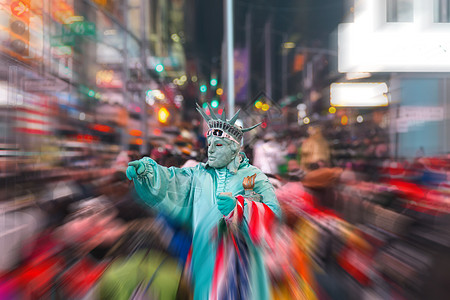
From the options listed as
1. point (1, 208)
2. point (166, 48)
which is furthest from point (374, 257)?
point (166, 48)

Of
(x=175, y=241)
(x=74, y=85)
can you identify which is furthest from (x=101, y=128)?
(x=175, y=241)

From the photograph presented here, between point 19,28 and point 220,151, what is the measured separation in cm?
314

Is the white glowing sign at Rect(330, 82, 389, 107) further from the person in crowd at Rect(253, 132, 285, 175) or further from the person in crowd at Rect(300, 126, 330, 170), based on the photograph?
the person in crowd at Rect(253, 132, 285, 175)

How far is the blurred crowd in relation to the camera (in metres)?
1.72

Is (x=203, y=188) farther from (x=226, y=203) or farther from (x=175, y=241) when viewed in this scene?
(x=226, y=203)

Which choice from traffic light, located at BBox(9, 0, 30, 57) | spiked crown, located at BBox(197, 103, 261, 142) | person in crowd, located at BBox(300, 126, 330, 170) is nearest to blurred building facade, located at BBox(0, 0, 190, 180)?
traffic light, located at BBox(9, 0, 30, 57)

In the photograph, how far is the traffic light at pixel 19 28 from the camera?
3423mm

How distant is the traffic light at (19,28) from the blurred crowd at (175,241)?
136 centimetres

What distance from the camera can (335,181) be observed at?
11.4ft

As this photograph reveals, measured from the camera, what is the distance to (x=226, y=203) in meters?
1.60

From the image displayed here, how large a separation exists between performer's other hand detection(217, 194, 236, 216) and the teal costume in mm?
144

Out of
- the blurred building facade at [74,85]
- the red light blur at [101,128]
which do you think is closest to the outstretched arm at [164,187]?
the blurred building facade at [74,85]

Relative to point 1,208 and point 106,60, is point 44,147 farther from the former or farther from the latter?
point 106,60

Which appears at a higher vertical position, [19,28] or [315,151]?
[19,28]
